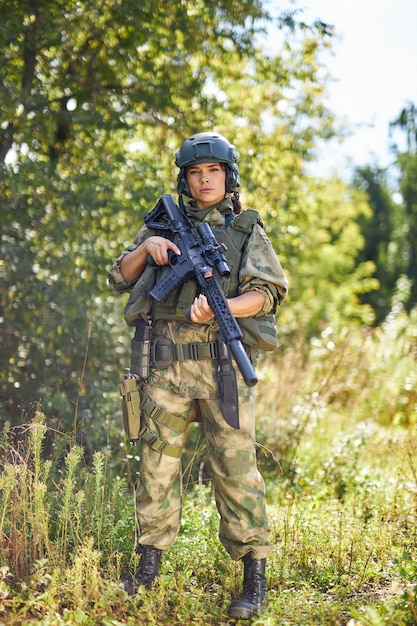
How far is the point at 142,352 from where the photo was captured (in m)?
3.55

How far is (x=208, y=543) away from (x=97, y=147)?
3587mm

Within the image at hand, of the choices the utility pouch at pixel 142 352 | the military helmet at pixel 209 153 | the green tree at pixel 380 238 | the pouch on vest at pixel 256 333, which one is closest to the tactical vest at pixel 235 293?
the pouch on vest at pixel 256 333

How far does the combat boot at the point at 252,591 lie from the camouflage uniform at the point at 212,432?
0.18ft

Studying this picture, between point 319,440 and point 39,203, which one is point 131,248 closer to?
point 39,203

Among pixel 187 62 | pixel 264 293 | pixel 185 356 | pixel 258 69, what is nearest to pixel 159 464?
pixel 185 356

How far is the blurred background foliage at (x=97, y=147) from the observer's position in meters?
5.46

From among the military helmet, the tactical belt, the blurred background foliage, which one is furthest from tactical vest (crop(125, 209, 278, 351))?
the blurred background foliage

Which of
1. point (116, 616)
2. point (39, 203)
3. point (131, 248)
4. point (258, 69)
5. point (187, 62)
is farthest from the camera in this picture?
point (258, 69)

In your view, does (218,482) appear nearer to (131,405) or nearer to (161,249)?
(131,405)

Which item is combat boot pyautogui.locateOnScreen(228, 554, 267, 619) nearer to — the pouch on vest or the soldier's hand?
the pouch on vest

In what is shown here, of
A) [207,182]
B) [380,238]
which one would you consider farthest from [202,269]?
[380,238]

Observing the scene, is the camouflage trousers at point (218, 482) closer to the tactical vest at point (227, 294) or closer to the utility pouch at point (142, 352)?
the utility pouch at point (142, 352)

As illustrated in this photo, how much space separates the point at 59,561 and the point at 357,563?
1.61 meters

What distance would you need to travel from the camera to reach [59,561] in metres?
3.48
